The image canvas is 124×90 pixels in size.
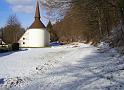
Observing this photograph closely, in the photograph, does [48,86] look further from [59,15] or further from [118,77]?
[59,15]

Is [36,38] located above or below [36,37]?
below

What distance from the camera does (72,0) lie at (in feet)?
58.4

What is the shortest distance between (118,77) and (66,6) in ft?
28.3

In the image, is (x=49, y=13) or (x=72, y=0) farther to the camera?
(x=49, y=13)

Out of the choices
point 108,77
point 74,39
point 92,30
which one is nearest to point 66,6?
point 108,77

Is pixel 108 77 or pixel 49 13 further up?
pixel 49 13

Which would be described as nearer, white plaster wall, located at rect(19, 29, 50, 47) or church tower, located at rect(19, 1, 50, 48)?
white plaster wall, located at rect(19, 29, 50, 47)

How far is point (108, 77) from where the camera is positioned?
11211 millimetres

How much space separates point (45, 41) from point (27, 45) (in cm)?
478

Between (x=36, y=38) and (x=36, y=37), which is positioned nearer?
(x=36, y=38)

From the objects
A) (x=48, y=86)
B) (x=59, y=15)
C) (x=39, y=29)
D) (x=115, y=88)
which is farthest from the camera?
(x=39, y=29)

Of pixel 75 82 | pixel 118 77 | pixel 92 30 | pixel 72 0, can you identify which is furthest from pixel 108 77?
pixel 92 30

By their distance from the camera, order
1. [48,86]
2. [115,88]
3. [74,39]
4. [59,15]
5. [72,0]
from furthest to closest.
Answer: [74,39] → [59,15] → [72,0] → [48,86] → [115,88]

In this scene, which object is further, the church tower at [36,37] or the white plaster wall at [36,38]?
the church tower at [36,37]
